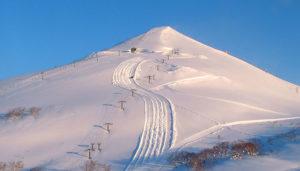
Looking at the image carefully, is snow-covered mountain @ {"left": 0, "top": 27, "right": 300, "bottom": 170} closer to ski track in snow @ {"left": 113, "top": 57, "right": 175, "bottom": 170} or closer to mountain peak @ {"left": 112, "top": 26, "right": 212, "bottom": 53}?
ski track in snow @ {"left": 113, "top": 57, "right": 175, "bottom": 170}

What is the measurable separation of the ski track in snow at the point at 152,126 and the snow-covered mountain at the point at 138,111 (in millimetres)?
47

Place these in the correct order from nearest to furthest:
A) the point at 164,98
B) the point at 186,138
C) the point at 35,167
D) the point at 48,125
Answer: the point at 35,167 < the point at 186,138 < the point at 48,125 < the point at 164,98

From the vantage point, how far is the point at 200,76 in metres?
43.1

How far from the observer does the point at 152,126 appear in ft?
98.5

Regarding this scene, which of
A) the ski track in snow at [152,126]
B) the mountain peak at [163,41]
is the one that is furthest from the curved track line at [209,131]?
the mountain peak at [163,41]

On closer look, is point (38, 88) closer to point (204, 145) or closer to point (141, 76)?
point (141, 76)

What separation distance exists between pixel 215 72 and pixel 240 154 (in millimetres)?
23313

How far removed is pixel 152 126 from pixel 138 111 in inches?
115

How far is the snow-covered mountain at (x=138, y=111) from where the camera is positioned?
26609mm

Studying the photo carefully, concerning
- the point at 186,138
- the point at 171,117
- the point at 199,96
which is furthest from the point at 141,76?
the point at 186,138

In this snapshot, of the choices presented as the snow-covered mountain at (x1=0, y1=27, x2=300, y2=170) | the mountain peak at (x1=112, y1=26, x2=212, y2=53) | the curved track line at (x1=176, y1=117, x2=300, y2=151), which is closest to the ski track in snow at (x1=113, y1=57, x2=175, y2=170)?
the snow-covered mountain at (x1=0, y1=27, x2=300, y2=170)

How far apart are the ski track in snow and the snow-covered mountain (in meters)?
0.05

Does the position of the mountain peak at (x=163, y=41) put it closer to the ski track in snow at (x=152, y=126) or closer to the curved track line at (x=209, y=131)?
the ski track in snow at (x=152, y=126)

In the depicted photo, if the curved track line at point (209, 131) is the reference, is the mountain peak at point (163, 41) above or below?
above
